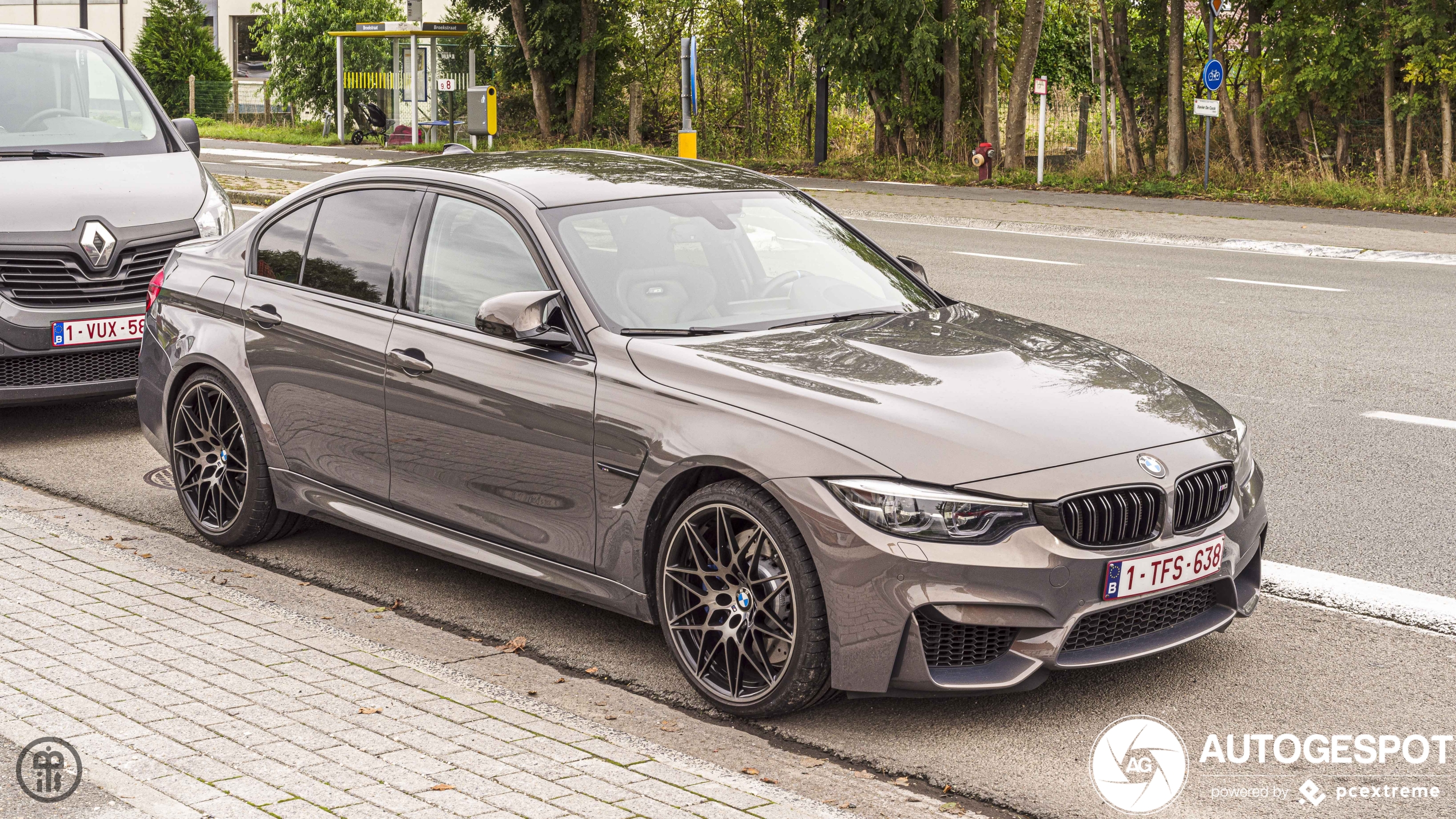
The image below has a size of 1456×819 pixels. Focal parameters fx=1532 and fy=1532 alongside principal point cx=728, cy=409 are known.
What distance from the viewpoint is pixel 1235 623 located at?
525 cm

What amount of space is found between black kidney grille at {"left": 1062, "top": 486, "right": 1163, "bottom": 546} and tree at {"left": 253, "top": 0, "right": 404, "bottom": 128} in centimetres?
4093

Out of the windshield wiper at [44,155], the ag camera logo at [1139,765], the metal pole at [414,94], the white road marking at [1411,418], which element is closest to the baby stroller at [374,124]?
the metal pole at [414,94]

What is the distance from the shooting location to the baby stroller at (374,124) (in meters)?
39.1

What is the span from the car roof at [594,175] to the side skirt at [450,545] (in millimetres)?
1219

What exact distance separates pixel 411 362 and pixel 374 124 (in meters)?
35.7

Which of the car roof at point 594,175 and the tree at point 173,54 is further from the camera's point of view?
the tree at point 173,54

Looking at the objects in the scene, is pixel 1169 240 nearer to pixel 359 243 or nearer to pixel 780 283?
pixel 780 283

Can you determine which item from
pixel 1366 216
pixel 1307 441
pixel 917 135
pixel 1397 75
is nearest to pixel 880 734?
pixel 1307 441

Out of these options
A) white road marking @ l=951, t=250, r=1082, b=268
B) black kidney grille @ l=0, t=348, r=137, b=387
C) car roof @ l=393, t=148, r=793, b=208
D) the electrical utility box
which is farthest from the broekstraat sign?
the electrical utility box

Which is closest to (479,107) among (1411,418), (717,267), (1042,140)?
(1042,140)

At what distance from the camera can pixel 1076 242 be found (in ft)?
60.3

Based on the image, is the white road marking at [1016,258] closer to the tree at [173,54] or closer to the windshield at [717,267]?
the windshield at [717,267]

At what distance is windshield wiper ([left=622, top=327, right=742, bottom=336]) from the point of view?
16.3 feet

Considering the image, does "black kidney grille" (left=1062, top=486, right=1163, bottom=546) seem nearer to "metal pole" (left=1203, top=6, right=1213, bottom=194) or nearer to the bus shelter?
"metal pole" (left=1203, top=6, right=1213, bottom=194)
